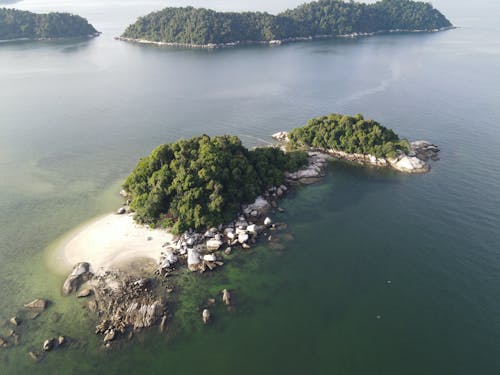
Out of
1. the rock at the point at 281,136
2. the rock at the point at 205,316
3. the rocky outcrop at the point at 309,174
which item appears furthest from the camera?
the rock at the point at 281,136

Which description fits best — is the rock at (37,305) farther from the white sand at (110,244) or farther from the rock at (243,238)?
the rock at (243,238)

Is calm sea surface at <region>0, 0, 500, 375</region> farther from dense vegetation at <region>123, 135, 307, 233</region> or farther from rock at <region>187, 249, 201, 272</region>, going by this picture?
dense vegetation at <region>123, 135, 307, 233</region>

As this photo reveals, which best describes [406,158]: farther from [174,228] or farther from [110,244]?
[110,244]

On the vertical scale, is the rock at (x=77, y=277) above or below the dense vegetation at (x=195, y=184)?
below

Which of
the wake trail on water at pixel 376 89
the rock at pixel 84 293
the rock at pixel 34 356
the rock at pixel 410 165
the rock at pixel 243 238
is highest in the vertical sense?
the wake trail on water at pixel 376 89

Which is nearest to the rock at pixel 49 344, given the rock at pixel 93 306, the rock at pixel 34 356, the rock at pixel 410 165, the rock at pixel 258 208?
the rock at pixel 34 356

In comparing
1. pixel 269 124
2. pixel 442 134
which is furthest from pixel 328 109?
pixel 442 134

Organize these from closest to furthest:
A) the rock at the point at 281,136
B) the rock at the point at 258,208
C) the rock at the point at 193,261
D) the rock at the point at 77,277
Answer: the rock at the point at 77,277
the rock at the point at 193,261
the rock at the point at 258,208
the rock at the point at 281,136
